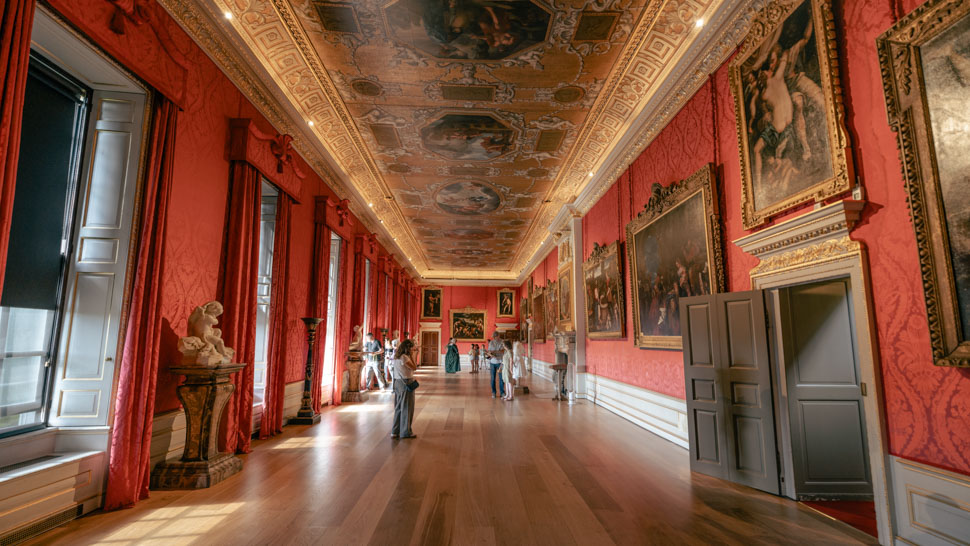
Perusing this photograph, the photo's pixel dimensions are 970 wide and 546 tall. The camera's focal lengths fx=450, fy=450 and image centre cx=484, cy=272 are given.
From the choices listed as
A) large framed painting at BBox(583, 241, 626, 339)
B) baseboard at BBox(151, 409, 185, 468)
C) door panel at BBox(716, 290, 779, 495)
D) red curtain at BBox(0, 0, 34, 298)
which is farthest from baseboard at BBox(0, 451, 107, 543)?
large framed painting at BBox(583, 241, 626, 339)

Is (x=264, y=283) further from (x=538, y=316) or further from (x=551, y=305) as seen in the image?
(x=538, y=316)

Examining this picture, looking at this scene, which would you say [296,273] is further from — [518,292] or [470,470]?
[518,292]

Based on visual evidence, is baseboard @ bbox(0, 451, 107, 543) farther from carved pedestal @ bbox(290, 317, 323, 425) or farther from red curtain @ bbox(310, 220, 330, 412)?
red curtain @ bbox(310, 220, 330, 412)

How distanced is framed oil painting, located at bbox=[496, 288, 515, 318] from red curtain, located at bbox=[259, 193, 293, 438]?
20547 millimetres

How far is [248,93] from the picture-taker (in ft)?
21.0

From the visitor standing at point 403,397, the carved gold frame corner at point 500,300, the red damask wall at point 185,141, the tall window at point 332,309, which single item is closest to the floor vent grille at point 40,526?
the red damask wall at point 185,141

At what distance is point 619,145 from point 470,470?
6505 millimetres

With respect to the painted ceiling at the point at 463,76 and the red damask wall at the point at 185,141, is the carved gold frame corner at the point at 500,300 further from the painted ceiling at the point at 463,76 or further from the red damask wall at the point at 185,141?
the red damask wall at the point at 185,141

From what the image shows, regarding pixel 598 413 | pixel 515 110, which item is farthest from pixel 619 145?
pixel 598 413

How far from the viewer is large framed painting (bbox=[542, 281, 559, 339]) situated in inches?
612

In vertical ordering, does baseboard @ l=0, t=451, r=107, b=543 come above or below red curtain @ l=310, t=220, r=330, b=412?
below

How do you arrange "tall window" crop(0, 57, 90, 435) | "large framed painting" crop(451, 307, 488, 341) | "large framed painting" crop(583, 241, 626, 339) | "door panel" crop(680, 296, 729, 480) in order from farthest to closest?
"large framed painting" crop(451, 307, 488, 341) → "large framed painting" crop(583, 241, 626, 339) → "door panel" crop(680, 296, 729, 480) → "tall window" crop(0, 57, 90, 435)

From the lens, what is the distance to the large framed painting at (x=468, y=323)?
27.2 m

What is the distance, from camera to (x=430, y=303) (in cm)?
2766
